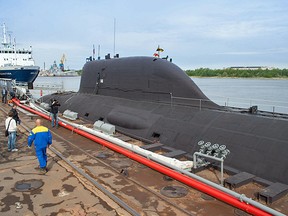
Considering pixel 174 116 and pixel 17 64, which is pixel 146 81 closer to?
pixel 174 116

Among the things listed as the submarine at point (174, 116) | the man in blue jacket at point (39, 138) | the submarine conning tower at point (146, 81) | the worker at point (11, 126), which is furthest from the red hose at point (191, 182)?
the submarine conning tower at point (146, 81)

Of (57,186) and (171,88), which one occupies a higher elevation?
(171,88)

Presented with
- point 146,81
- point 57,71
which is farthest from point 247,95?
point 57,71

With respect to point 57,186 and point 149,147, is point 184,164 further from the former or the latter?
point 57,186

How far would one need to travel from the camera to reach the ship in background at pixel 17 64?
6322 cm

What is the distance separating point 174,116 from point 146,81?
9.55ft

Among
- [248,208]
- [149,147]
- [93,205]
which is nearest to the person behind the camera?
[248,208]

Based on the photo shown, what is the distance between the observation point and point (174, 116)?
41.4 feet

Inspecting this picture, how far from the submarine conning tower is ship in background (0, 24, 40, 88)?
50.9 metres

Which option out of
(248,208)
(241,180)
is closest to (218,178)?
(241,180)

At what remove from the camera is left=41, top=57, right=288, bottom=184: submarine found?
8844 millimetres

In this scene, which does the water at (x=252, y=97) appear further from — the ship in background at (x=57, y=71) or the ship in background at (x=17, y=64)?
the ship in background at (x=57, y=71)

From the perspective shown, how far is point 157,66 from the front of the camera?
14.1 meters

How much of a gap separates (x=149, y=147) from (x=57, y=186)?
447 centimetres
